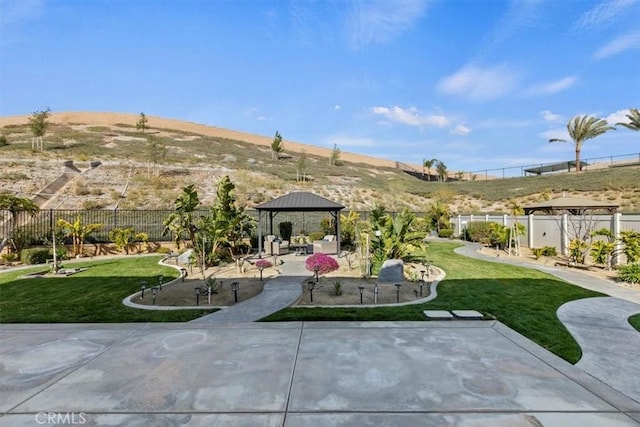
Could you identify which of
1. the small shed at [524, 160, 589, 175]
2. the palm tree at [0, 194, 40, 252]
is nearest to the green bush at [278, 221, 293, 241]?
the palm tree at [0, 194, 40, 252]

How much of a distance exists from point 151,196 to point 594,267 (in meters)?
29.1

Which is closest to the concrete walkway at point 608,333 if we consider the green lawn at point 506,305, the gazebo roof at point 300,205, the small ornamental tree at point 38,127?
the green lawn at point 506,305

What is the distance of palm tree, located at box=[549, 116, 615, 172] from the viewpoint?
38.2 meters

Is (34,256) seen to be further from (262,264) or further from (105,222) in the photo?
(262,264)

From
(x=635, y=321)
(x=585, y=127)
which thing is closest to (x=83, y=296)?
(x=635, y=321)

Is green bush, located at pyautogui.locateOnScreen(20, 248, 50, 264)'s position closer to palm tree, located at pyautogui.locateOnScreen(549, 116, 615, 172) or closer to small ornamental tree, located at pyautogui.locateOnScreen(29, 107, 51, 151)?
small ornamental tree, located at pyautogui.locateOnScreen(29, 107, 51, 151)

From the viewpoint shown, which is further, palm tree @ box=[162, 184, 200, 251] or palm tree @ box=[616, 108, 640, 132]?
palm tree @ box=[616, 108, 640, 132]

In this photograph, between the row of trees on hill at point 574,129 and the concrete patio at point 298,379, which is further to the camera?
the row of trees on hill at point 574,129

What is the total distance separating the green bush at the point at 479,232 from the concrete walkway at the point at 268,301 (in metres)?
15.4

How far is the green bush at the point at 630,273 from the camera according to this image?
1055cm

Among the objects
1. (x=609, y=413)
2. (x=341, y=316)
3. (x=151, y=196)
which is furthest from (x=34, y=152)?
(x=609, y=413)

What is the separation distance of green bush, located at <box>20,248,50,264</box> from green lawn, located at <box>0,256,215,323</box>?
175cm

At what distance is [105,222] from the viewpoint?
70.9ft

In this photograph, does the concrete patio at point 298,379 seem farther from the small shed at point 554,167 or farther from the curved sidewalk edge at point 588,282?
the small shed at point 554,167
